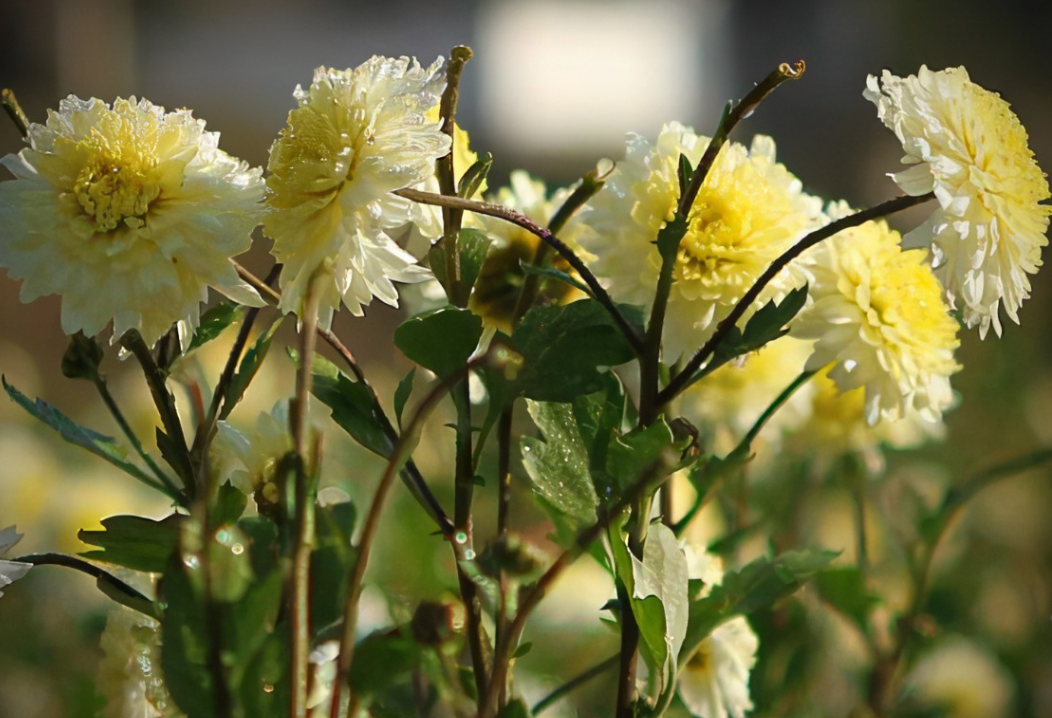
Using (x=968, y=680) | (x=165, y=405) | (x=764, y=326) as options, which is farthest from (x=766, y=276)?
(x=968, y=680)

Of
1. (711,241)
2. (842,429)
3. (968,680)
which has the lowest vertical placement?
(968,680)

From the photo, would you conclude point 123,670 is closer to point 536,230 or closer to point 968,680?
point 536,230

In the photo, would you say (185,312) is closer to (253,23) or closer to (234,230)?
(234,230)

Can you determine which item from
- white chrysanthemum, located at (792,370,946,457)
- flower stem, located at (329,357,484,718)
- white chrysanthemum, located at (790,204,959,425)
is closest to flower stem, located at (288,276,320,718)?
flower stem, located at (329,357,484,718)

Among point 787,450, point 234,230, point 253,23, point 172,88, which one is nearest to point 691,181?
point 234,230

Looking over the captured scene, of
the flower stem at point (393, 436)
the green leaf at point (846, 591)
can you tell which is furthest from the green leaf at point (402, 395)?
the green leaf at point (846, 591)
